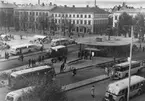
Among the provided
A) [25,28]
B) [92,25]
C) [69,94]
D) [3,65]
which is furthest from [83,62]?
[25,28]

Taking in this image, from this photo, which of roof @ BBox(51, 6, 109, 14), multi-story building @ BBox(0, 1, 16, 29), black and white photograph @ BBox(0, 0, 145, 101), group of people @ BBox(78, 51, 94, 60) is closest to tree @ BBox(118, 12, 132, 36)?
black and white photograph @ BBox(0, 0, 145, 101)

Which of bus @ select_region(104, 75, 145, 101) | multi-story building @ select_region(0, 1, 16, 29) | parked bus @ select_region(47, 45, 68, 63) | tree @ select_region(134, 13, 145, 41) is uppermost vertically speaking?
multi-story building @ select_region(0, 1, 16, 29)

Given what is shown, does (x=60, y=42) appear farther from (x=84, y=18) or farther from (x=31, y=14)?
(x=31, y=14)

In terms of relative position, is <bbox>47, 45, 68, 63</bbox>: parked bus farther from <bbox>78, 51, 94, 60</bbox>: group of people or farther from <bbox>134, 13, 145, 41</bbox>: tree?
<bbox>134, 13, 145, 41</bbox>: tree

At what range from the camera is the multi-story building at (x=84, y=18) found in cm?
7219

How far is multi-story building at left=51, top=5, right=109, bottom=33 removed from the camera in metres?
72.2

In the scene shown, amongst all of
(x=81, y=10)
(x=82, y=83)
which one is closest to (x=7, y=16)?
(x=81, y=10)

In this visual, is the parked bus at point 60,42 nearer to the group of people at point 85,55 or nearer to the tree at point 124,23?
the group of people at point 85,55

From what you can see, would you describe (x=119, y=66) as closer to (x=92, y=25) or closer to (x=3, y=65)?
(x=3, y=65)

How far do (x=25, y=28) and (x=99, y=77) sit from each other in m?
58.8

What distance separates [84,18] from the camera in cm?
7325

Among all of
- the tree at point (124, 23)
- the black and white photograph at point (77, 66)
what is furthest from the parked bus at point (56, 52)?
the tree at point (124, 23)

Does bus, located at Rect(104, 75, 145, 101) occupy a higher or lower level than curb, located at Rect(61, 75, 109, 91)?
higher

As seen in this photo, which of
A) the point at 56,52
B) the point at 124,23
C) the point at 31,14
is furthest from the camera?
the point at 31,14
